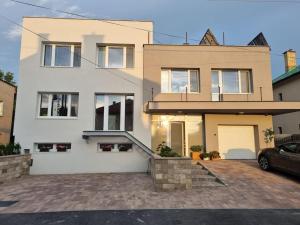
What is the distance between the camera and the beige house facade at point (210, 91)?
493 inches

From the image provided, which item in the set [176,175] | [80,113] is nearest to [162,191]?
[176,175]

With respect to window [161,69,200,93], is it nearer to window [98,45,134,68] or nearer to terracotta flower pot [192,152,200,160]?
window [98,45,134,68]

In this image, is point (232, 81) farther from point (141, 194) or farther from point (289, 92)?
point (141, 194)

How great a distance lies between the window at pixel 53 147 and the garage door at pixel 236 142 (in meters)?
8.74

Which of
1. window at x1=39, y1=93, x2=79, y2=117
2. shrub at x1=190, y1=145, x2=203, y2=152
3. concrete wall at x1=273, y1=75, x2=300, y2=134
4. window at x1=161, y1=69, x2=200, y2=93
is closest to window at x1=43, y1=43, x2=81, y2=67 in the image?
window at x1=39, y1=93, x2=79, y2=117

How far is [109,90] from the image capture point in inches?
478

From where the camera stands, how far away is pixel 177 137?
41.6 ft

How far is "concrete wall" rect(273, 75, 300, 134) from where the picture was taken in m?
17.4

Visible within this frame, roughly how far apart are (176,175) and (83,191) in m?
3.30

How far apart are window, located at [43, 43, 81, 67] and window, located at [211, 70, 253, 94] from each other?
26.7 feet

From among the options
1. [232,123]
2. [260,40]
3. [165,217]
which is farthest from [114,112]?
[260,40]

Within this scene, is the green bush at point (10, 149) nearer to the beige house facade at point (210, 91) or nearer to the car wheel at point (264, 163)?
the beige house facade at point (210, 91)

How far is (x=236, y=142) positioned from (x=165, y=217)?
9094mm

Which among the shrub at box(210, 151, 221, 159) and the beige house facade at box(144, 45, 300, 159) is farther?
the beige house facade at box(144, 45, 300, 159)
